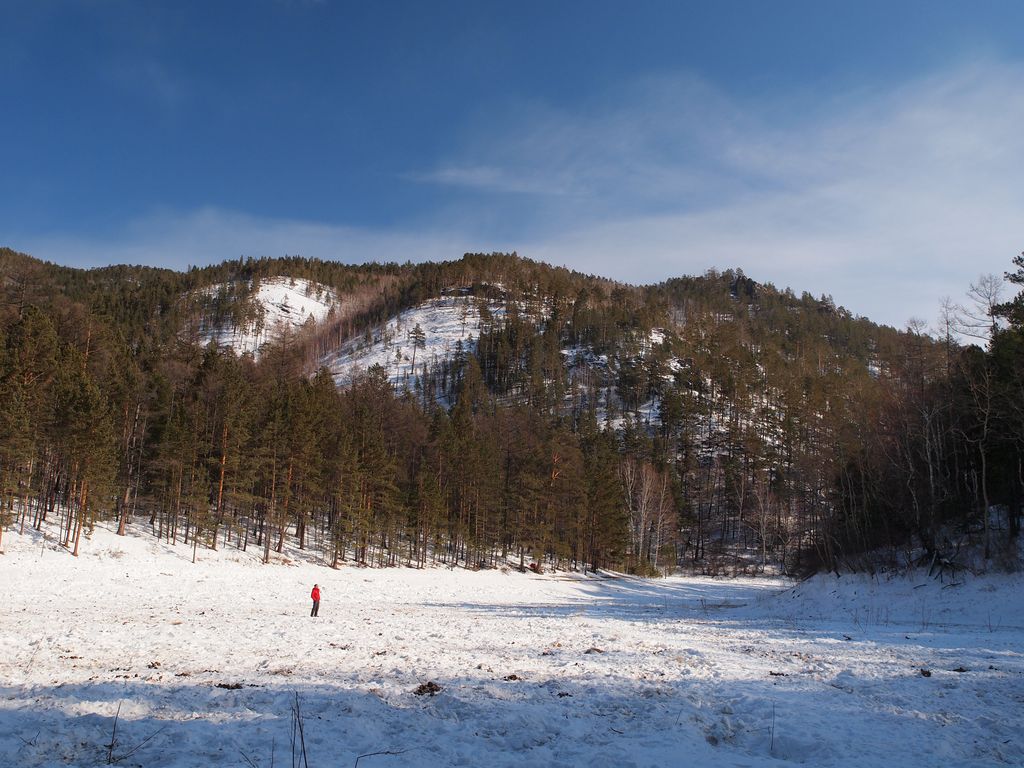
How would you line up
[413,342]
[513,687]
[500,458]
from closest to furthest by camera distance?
[513,687] → [500,458] → [413,342]

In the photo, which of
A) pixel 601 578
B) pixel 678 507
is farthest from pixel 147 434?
pixel 678 507

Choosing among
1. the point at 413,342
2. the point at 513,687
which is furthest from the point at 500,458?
the point at 413,342

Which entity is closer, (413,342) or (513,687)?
(513,687)

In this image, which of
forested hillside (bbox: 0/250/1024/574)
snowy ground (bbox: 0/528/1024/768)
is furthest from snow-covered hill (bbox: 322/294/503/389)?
snowy ground (bbox: 0/528/1024/768)

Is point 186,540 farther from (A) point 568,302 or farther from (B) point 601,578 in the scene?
(A) point 568,302

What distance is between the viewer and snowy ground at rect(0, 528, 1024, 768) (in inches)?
288

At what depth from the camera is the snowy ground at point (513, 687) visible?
732cm

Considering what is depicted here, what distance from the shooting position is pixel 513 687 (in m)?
10.2

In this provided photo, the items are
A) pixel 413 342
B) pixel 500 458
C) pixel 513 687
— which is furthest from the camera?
pixel 413 342

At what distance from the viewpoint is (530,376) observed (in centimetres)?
13650

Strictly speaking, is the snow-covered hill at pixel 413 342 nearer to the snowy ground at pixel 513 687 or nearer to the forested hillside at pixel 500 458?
the forested hillside at pixel 500 458

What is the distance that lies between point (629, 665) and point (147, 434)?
53879 mm

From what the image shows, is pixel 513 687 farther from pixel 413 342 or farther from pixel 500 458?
pixel 413 342

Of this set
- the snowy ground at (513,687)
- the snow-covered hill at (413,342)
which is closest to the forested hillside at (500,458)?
the snowy ground at (513,687)
